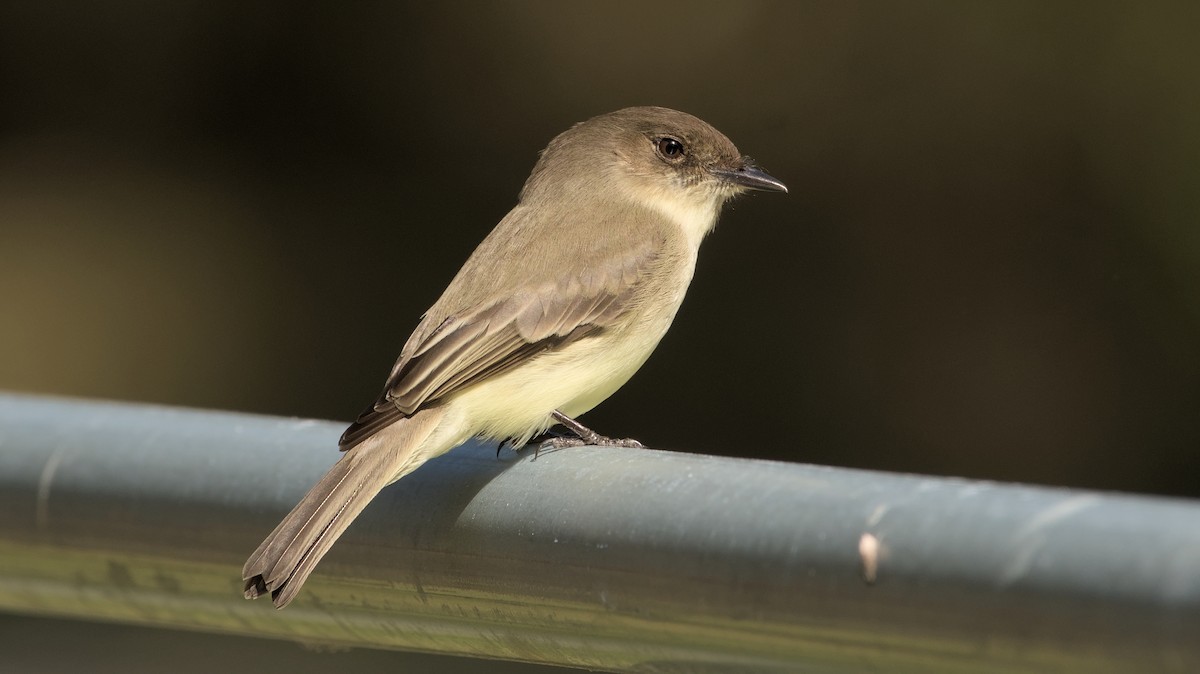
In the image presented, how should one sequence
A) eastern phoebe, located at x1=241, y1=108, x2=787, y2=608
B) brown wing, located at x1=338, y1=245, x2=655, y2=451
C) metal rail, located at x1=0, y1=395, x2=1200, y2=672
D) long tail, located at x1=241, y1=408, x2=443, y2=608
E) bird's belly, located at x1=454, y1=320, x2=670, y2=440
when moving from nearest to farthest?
metal rail, located at x1=0, y1=395, x2=1200, y2=672, long tail, located at x1=241, y1=408, x2=443, y2=608, eastern phoebe, located at x1=241, y1=108, x2=787, y2=608, brown wing, located at x1=338, y1=245, x2=655, y2=451, bird's belly, located at x1=454, y1=320, x2=670, y2=440

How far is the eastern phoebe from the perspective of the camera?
2.62 metres

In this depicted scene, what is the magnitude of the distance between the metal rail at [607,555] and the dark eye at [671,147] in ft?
6.28

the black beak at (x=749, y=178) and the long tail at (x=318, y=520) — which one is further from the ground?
the black beak at (x=749, y=178)

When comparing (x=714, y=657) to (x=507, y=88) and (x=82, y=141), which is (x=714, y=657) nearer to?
(x=507, y=88)

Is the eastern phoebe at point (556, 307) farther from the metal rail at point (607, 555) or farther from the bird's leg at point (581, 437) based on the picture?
the metal rail at point (607, 555)

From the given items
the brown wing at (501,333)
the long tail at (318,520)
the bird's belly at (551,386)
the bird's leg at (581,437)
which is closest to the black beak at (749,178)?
the brown wing at (501,333)

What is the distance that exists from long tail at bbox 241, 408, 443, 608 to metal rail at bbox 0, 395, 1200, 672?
0.03 meters

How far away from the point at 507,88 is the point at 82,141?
2.21 m

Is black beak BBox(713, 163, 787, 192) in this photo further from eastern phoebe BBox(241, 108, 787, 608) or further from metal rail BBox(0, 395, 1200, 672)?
metal rail BBox(0, 395, 1200, 672)

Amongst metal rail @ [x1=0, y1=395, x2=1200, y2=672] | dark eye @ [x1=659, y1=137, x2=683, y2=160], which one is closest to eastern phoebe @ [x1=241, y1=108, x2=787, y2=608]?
dark eye @ [x1=659, y1=137, x2=683, y2=160]

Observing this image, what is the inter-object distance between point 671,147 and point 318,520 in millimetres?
2359

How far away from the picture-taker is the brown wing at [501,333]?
9.55 feet

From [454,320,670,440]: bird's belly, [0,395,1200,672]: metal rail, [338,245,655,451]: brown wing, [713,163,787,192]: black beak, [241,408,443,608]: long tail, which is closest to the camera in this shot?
[0,395,1200,672]: metal rail

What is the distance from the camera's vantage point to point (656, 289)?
3.54 meters
